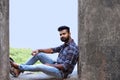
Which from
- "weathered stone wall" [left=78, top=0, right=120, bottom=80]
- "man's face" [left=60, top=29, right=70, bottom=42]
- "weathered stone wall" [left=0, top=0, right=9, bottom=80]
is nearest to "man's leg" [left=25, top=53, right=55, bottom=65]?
"man's face" [left=60, top=29, right=70, bottom=42]

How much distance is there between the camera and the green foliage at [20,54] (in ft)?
44.3

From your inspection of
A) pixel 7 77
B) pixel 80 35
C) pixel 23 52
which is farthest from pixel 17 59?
pixel 80 35

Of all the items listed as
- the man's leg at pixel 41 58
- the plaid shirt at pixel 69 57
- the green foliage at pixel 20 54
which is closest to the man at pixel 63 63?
the plaid shirt at pixel 69 57

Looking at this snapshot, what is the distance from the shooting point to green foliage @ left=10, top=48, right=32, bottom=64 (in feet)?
44.3

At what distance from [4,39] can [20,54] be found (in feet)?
25.3

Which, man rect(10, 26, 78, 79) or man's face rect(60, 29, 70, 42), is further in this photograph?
man's face rect(60, 29, 70, 42)

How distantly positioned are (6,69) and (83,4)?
1.72 meters

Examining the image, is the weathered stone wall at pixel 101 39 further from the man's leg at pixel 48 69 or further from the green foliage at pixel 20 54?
the green foliage at pixel 20 54

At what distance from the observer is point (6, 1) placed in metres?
6.50

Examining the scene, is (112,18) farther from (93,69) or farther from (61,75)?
(61,75)

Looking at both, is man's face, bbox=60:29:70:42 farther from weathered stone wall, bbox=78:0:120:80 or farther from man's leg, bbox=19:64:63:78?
weathered stone wall, bbox=78:0:120:80

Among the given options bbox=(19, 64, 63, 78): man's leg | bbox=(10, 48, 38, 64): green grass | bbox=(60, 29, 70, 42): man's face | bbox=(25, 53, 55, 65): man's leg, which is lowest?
bbox=(10, 48, 38, 64): green grass

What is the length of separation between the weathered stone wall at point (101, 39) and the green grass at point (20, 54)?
25.0 feet

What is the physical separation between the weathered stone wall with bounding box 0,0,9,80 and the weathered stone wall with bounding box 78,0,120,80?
1.30 meters
